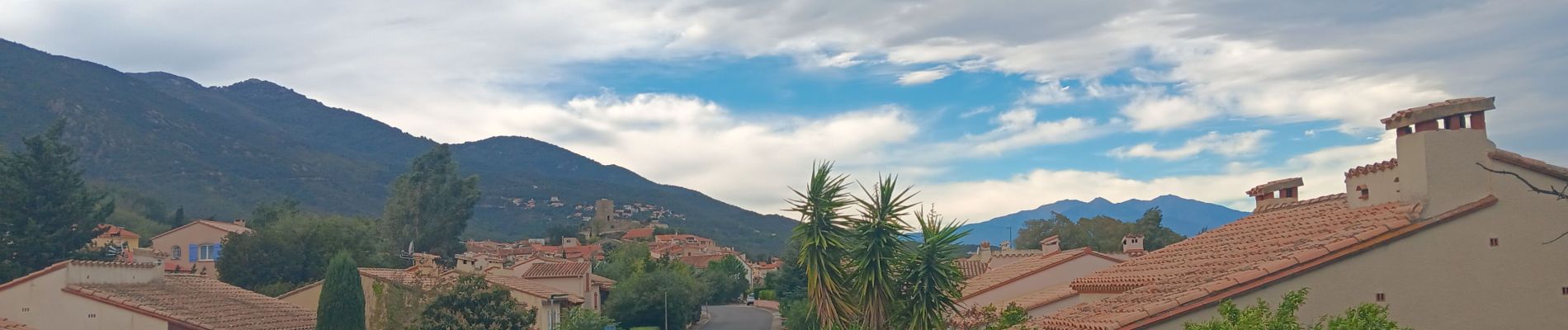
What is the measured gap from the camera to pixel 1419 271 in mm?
13109

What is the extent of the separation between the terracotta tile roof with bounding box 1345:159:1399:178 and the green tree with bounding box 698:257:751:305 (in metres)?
74.8

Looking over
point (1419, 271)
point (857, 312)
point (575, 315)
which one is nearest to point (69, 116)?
point (575, 315)

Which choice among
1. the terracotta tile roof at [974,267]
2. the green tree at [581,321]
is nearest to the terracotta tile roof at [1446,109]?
the green tree at [581,321]

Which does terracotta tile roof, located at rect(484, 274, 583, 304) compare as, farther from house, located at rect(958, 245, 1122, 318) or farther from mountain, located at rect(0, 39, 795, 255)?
mountain, located at rect(0, 39, 795, 255)

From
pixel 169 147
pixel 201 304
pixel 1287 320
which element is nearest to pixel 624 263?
pixel 201 304

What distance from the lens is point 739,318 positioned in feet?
256

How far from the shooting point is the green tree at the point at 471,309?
29.3 m

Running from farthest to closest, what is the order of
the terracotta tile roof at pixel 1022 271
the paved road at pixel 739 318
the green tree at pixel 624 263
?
the green tree at pixel 624 263
the paved road at pixel 739 318
the terracotta tile roof at pixel 1022 271

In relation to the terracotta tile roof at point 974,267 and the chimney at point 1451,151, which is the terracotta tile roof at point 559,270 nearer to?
the terracotta tile roof at point 974,267

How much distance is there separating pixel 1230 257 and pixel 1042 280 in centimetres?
1326

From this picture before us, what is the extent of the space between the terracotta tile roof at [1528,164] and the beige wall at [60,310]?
24203mm

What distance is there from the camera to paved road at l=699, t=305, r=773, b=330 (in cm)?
6775

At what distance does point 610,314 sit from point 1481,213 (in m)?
52.2

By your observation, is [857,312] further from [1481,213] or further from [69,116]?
[69,116]
